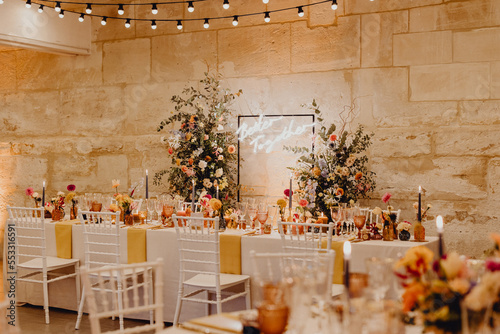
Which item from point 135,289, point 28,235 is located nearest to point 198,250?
point 135,289

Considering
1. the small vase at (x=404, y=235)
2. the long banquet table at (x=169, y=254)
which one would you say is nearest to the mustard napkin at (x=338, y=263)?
the long banquet table at (x=169, y=254)

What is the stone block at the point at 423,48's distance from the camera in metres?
6.04

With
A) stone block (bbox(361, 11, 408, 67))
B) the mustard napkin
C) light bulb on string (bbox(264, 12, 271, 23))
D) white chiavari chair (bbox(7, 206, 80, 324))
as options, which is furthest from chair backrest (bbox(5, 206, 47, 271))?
stone block (bbox(361, 11, 408, 67))

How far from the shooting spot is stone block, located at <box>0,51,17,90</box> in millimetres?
8547

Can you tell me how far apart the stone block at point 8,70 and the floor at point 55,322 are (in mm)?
3797

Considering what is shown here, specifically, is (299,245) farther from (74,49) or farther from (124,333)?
(74,49)

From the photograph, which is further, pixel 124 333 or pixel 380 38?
pixel 380 38

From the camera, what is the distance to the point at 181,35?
7.40 metres

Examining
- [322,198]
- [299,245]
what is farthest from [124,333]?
[322,198]

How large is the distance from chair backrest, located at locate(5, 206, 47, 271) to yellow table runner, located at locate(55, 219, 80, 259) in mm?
169

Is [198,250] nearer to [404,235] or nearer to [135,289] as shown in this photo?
[404,235]

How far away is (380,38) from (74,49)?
394 cm

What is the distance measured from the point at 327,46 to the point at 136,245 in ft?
9.84

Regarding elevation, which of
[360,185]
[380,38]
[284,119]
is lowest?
[360,185]
